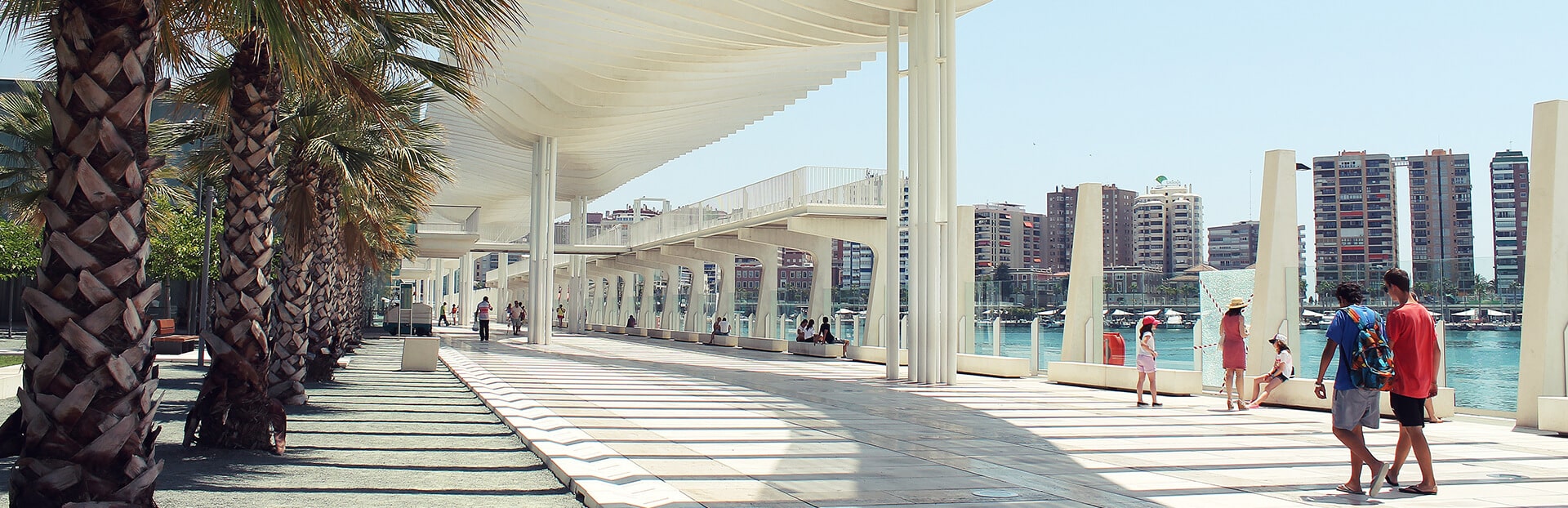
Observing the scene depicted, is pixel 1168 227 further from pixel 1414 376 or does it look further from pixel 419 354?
pixel 1414 376

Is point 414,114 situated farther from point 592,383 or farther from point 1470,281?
point 1470,281

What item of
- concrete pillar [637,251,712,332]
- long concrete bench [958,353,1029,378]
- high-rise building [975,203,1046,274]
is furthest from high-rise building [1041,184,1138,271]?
long concrete bench [958,353,1029,378]

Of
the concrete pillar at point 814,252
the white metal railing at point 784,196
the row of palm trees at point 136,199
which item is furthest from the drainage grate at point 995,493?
the concrete pillar at point 814,252

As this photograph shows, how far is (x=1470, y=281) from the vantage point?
36.2ft

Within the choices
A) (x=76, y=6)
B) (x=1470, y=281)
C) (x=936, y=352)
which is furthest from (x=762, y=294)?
(x=76, y=6)

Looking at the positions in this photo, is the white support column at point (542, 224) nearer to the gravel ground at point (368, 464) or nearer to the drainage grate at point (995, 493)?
the gravel ground at point (368, 464)

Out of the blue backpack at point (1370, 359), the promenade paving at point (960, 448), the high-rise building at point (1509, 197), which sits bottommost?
the promenade paving at point (960, 448)

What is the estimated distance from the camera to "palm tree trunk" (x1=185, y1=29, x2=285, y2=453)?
25.4 feet

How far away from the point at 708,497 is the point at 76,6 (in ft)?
11.8

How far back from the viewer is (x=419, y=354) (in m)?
17.6

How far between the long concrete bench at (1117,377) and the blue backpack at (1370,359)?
23.2ft

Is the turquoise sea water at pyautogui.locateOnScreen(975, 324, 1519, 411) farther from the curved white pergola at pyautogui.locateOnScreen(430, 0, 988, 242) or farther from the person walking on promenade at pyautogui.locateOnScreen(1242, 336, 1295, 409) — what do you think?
the curved white pergola at pyautogui.locateOnScreen(430, 0, 988, 242)

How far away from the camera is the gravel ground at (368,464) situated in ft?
19.5

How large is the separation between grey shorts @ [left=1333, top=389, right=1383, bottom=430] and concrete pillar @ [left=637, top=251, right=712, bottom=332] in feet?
91.4
